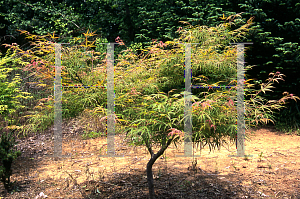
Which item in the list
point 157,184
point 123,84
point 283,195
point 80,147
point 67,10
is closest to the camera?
point 123,84

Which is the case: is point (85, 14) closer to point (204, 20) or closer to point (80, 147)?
point (204, 20)

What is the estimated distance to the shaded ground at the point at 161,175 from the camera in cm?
369

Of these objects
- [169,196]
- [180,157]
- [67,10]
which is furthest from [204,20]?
[169,196]

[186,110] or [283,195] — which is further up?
[186,110]

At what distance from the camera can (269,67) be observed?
7484 millimetres

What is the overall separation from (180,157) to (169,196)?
179 cm

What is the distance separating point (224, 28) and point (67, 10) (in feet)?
25.8

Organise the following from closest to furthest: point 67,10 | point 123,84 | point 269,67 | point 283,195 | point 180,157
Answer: point 123,84 < point 283,195 < point 180,157 < point 269,67 < point 67,10

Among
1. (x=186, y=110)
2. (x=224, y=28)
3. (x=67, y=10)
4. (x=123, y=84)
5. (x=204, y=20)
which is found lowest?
(x=186, y=110)

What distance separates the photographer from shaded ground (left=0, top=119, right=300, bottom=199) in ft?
12.1

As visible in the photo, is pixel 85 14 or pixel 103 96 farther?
pixel 85 14

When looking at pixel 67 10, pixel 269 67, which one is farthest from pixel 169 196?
pixel 67 10

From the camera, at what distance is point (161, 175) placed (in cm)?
431

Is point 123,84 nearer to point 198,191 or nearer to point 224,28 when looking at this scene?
point 224,28
